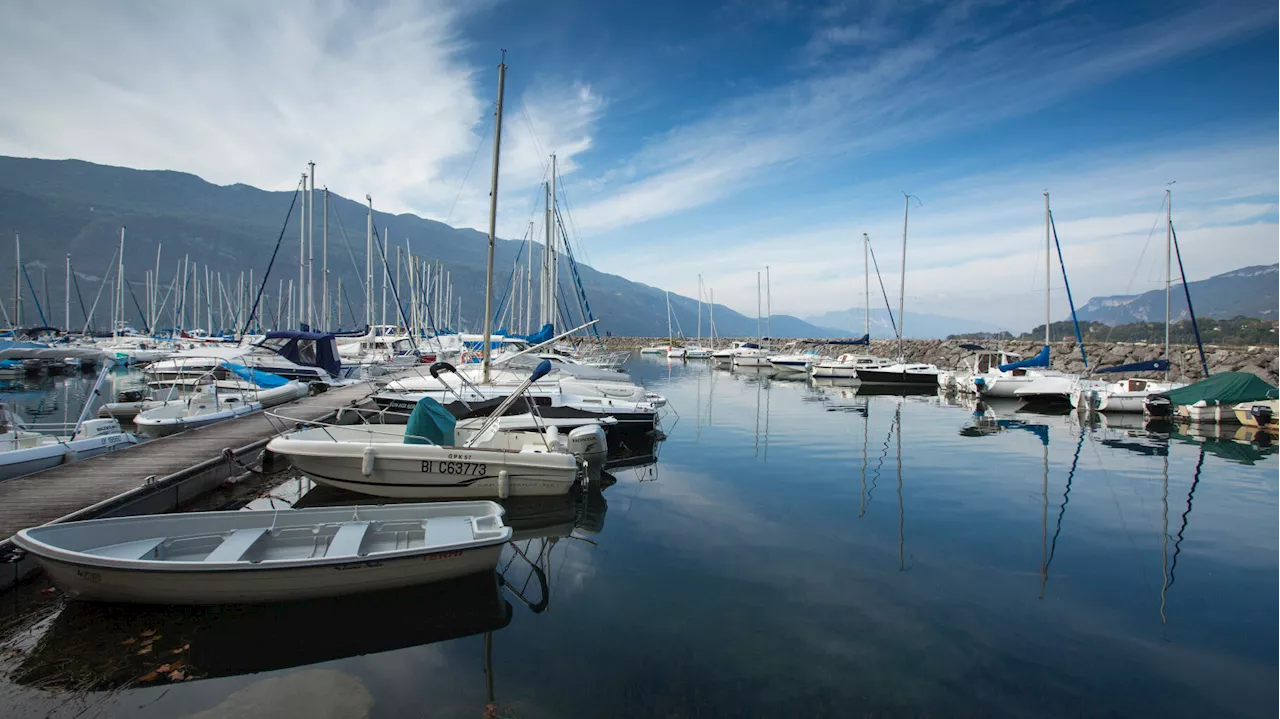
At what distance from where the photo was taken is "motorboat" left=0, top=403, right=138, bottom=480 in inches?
432

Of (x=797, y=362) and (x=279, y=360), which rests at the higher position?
(x=279, y=360)

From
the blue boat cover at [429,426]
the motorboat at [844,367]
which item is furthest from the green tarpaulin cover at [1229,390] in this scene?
the blue boat cover at [429,426]

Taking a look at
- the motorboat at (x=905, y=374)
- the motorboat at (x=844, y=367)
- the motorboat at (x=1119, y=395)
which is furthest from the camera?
the motorboat at (x=844, y=367)

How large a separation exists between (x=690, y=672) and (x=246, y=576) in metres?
4.86

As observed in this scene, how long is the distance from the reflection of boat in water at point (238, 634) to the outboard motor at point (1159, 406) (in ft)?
97.9

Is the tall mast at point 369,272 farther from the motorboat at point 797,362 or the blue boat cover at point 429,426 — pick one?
the motorboat at point 797,362

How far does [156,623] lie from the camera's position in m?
6.66

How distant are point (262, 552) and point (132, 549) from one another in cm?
134

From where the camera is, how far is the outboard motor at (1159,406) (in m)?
25.8

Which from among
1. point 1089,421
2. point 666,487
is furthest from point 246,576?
point 1089,421

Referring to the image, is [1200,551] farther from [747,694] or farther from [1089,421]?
[1089,421]

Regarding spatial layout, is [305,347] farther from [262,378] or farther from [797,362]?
[797,362]

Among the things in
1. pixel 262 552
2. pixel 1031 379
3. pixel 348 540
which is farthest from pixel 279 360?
pixel 1031 379

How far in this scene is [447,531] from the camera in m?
8.12
